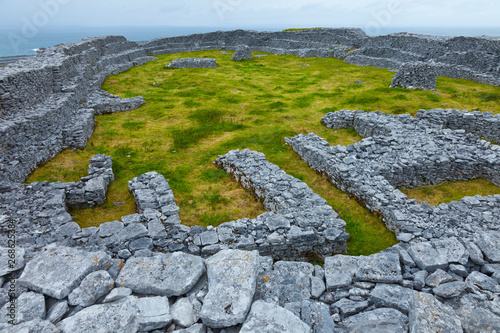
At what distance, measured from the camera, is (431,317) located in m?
3.48

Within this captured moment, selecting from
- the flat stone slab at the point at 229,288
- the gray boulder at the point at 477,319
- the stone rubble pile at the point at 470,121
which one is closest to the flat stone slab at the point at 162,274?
the flat stone slab at the point at 229,288

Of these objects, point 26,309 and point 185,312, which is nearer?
point 26,309

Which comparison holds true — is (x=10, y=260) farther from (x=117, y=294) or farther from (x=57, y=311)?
(x=117, y=294)

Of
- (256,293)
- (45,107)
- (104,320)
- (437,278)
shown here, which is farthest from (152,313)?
(45,107)

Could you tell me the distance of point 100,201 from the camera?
10.4m

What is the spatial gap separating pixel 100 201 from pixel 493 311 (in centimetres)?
1100

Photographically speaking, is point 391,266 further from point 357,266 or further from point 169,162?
point 169,162

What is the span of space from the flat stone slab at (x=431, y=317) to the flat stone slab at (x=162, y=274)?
9.66 ft

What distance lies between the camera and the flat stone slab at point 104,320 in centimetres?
337

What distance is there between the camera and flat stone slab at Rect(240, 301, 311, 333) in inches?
136

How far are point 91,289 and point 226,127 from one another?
13982 millimetres

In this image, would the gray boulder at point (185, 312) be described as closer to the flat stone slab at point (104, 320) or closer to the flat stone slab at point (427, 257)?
the flat stone slab at point (104, 320)

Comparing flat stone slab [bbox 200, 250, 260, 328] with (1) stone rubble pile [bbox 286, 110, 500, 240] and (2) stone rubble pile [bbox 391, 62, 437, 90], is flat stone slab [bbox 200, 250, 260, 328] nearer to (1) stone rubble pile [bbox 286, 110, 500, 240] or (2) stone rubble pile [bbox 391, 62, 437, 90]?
(1) stone rubble pile [bbox 286, 110, 500, 240]

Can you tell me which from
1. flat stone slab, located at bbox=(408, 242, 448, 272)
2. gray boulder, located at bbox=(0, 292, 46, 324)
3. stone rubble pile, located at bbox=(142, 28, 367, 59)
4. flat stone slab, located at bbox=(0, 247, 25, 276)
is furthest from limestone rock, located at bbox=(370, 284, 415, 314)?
stone rubble pile, located at bbox=(142, 28, 367, 59)
